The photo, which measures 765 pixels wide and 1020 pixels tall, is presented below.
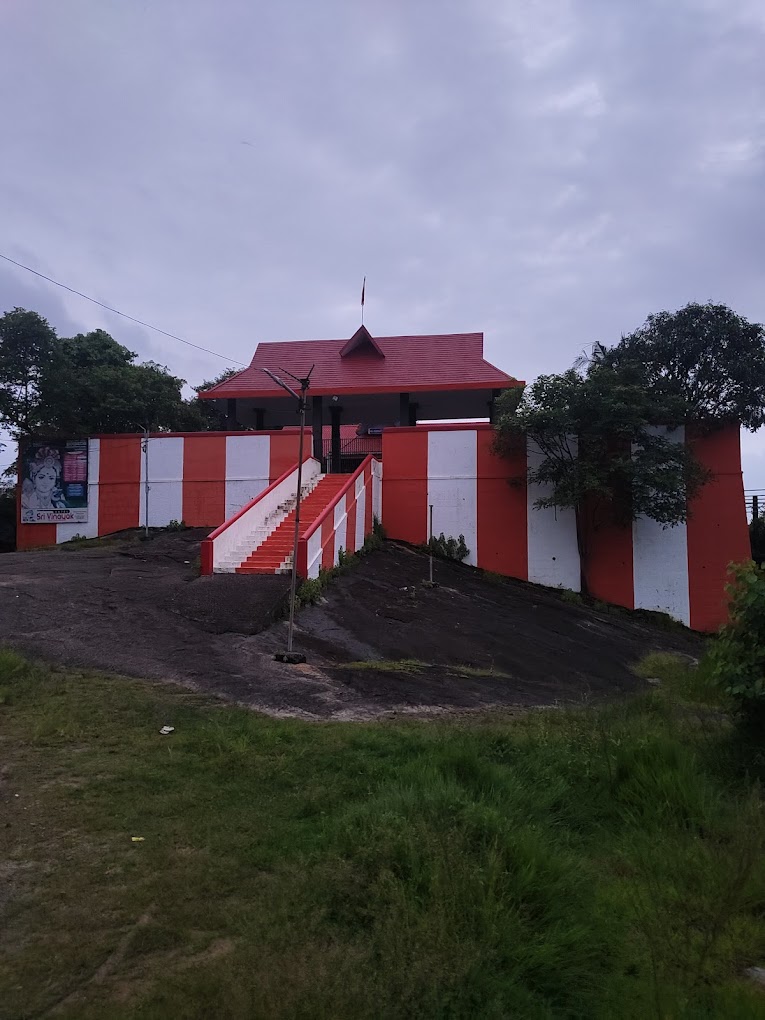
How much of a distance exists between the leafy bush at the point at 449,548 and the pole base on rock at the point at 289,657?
1008 cm

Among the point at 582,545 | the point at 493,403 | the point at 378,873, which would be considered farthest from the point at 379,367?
the point at 378,873

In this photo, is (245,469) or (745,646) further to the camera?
(245,469)

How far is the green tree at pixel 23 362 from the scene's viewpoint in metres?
18.8

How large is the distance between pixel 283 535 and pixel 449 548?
566 cm

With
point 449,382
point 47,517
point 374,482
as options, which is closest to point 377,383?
point 449,382

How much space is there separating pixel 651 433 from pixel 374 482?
7.32 metres

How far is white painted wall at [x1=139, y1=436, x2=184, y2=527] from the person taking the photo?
19484 mm

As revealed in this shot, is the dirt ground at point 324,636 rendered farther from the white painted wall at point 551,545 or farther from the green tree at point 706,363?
the green tree at point 706,363

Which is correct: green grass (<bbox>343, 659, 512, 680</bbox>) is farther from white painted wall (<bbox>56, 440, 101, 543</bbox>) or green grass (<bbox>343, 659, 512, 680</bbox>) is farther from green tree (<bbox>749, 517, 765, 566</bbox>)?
green tree (<bbox>749, 517, 765, 566</bbox>)

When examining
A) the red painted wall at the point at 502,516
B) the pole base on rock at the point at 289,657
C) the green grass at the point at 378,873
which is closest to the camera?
the green grass at the point at 378,873

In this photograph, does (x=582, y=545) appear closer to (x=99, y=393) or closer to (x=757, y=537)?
(x=757, y=537)

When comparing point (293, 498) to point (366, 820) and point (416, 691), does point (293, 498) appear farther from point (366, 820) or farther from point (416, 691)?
point (366, 820)

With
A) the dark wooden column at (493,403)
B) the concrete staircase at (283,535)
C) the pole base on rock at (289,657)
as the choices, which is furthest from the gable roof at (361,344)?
the pole base on rock at (289,657)

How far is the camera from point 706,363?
60.0ft
